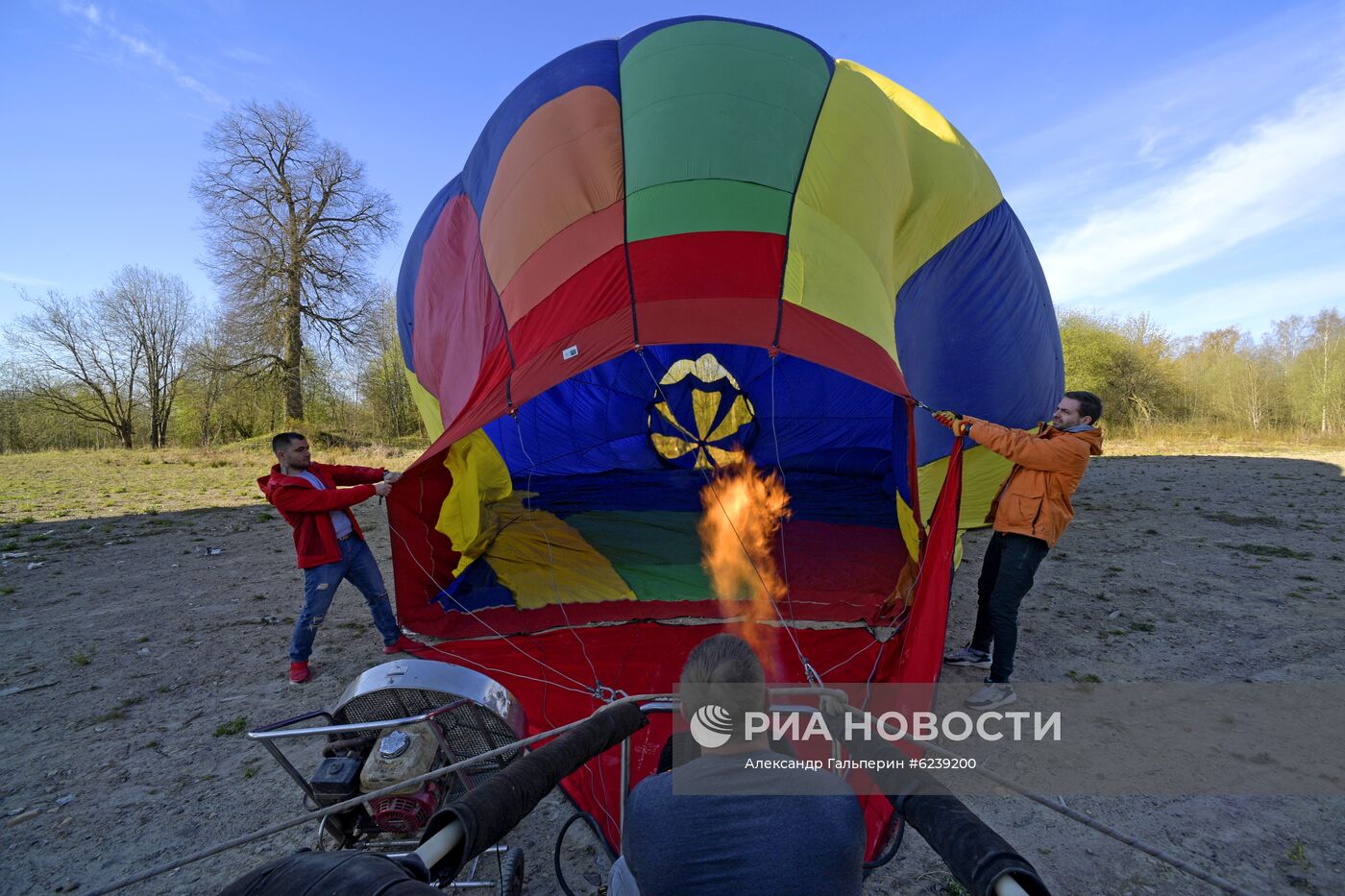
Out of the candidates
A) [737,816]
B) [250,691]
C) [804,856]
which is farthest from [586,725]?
[250,691]

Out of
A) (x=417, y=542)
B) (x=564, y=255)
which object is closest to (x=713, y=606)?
(x=417, y=542)

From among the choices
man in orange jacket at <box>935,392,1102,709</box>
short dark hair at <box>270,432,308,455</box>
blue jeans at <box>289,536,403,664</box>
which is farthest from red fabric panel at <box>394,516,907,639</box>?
short dark hair at <box>270,432,308,455</box>

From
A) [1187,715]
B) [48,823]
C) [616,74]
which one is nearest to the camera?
[48,823]

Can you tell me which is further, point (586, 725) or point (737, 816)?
point (586, 725)

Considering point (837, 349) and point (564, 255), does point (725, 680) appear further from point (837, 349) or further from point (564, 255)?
point (564, 255)

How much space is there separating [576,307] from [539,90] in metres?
2.15

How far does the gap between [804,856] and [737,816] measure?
13cm

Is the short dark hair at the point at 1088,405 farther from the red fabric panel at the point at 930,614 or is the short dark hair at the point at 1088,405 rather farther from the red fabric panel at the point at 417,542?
the red fabric panel at the point at 417,542

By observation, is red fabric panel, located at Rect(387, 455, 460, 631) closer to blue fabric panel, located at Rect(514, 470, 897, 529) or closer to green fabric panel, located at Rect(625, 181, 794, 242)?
blue fabric panel, located at Rect(514, 470, 897, 529)

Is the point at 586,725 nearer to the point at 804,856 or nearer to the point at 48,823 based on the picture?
the point at 804,856

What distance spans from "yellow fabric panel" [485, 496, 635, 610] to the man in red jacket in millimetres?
1262

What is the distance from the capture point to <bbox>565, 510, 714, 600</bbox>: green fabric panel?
5.17m

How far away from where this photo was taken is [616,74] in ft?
16.1

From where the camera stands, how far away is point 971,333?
5.55m
